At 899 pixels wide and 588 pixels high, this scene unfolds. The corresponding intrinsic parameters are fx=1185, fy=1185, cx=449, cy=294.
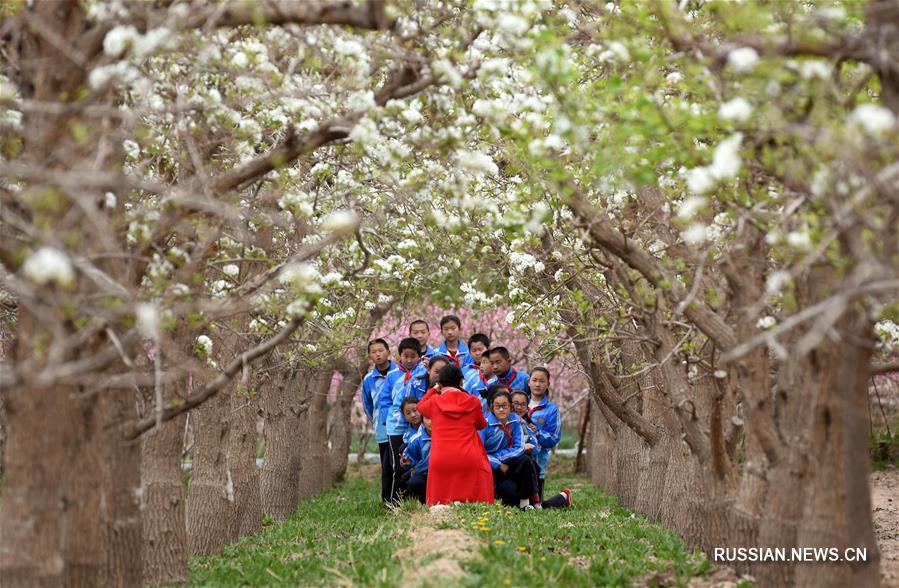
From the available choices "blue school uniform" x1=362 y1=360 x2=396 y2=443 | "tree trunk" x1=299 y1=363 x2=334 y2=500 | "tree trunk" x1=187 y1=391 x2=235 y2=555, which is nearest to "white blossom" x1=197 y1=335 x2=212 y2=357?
"tree trunk" x1=187 y1=391 x2=235 y2=555

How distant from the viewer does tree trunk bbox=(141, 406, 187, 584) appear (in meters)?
11.3

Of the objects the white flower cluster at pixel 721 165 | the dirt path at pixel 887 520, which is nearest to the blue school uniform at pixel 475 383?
the dirt path at pixel 887 520

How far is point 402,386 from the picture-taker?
54.9 ft

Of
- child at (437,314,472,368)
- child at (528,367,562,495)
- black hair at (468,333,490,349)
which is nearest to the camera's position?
child at (437,314,472,368)

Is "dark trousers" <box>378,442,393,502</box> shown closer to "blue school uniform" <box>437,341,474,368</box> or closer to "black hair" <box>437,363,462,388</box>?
"blue school uniform" <box>437,341,474,368</box>

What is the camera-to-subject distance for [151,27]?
6.80 m

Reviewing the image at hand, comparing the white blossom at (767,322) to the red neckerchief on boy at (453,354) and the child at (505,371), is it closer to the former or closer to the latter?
the child at (505,371)

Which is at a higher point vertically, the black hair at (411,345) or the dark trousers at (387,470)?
the black hair at (411,345)

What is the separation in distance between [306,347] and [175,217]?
6.21 metres

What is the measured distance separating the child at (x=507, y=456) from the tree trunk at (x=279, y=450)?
4.54 meters

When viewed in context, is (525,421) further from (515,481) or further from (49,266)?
(49,266)

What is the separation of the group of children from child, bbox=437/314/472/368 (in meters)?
0.01

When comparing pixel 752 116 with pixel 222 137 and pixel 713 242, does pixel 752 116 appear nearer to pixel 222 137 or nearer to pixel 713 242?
pixel 713 242

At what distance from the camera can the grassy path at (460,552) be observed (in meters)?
9.31
